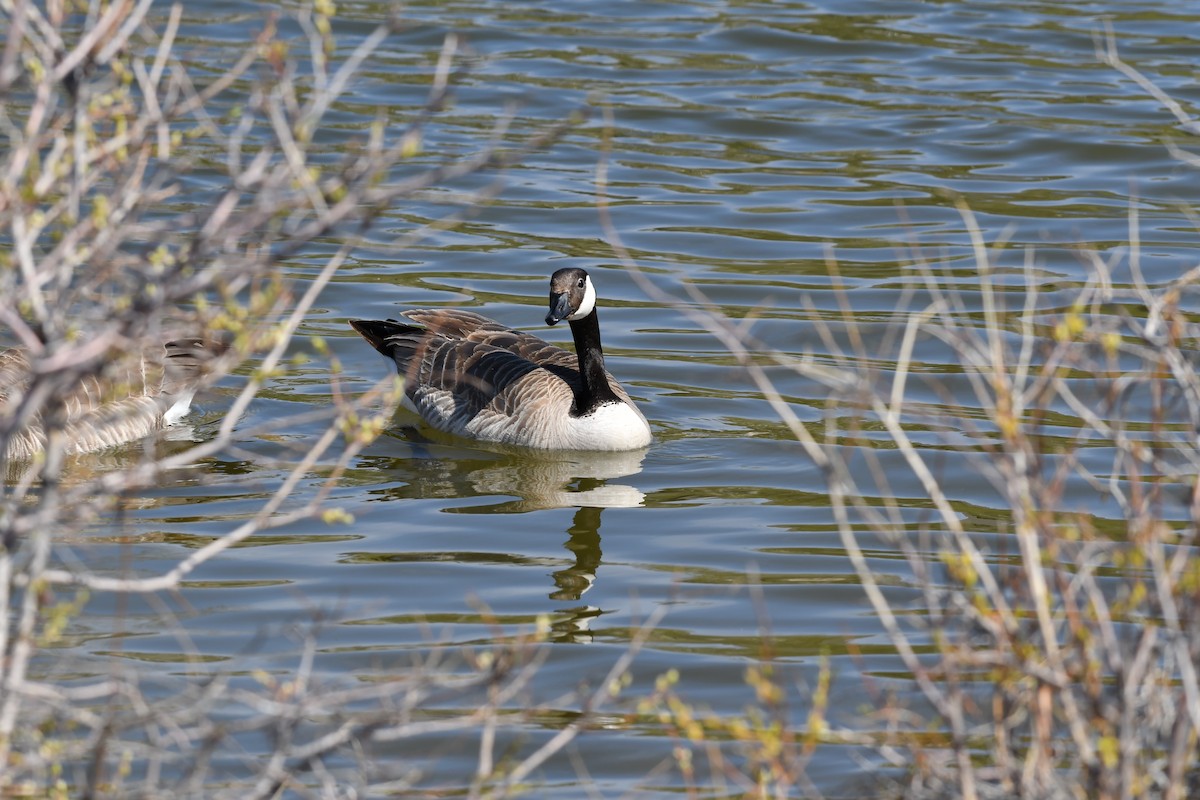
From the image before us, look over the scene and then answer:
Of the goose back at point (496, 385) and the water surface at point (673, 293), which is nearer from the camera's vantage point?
the water surface at point (673, 293)

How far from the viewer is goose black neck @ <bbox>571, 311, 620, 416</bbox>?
34.2ft

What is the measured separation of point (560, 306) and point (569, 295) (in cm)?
10

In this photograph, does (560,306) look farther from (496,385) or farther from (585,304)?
(496,385)

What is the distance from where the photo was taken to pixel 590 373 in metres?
10.5

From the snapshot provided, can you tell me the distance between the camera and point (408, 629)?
7.69 m

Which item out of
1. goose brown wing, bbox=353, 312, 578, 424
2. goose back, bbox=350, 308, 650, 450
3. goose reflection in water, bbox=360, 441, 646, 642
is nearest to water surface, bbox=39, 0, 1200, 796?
goose reflection in water, bbox=360, 441, 646, 642

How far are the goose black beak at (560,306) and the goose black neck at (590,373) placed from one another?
250 millimetres

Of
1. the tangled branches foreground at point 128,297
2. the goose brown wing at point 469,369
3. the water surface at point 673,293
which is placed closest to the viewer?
the tangled branches foreground at point 128,297

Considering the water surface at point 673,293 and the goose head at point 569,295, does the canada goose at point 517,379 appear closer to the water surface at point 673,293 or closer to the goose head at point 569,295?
the goose head at point 569,295

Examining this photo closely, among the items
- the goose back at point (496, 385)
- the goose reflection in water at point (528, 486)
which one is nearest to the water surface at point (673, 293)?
the goose reflection in water at point (528, 486)

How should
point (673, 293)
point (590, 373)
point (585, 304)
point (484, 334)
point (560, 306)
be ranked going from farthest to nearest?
1. point (673, 293)
2. point (484, 334)
3. point (590, 373)
4. point (585, 304)
5. point (560, 306)

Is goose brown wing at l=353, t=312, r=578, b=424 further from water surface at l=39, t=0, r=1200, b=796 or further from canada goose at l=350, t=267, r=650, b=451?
water surface at l=39, t=0, r=1200, b=796

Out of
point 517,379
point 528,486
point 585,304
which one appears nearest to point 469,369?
point 517,379

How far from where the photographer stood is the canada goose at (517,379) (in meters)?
10.3
